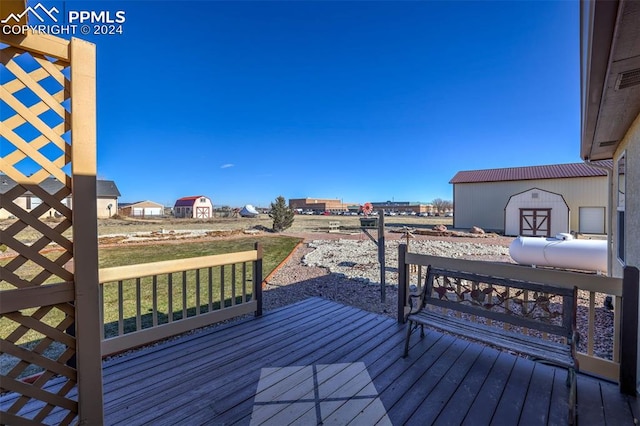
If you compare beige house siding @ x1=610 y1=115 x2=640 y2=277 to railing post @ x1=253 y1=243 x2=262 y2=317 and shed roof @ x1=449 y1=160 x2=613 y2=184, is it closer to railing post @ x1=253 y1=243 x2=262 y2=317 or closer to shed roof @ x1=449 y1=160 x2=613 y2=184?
railing post @ x1=253 y1=243 x2=262 y2=317

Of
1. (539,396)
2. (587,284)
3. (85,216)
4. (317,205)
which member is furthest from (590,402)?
(317,205)

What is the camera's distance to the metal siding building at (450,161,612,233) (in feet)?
54.0

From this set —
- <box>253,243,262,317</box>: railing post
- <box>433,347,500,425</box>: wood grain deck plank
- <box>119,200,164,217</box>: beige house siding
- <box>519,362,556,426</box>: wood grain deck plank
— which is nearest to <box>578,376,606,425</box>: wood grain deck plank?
<box>519,362,556,426</box>: wood grain deck plank

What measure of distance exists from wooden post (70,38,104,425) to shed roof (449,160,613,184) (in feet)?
71.6

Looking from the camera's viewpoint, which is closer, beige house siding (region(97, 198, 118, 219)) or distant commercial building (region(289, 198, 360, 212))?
beige house siding (region(97, 198, 118, 219))

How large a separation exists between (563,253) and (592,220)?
14187 mm

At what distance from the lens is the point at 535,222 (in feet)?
52.6

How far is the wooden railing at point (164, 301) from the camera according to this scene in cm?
262

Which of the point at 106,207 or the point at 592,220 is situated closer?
the point at 592,220

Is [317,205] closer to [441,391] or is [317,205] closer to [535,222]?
[535,222]

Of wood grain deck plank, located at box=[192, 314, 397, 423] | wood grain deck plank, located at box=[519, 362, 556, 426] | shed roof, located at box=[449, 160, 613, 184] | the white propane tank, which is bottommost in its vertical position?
wood grain deck plank, located at box=[192, 314, 397, 423]

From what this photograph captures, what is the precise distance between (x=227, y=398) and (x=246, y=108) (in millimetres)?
18693

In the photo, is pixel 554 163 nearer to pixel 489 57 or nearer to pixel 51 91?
pixel 489 57

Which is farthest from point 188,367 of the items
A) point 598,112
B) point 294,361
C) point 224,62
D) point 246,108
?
point 246,108
